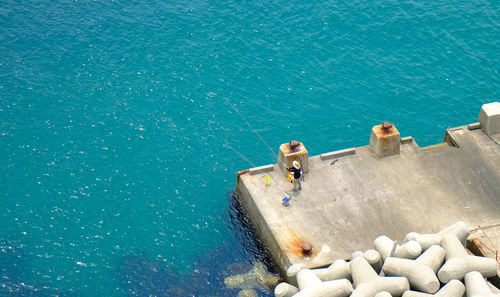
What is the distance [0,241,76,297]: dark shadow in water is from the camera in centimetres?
3500

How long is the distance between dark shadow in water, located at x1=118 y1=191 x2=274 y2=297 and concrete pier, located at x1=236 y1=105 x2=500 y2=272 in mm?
1085

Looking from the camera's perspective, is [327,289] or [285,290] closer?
[327,289]

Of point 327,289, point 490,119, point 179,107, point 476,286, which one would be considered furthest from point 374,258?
point 179,107

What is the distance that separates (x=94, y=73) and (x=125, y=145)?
792cm

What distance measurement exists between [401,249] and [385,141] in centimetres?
859

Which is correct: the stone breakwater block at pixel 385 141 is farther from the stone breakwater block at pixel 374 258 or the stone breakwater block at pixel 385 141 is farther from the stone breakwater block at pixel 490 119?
the stone breakwater block at pixel 374 258

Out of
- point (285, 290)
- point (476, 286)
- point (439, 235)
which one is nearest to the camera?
point (476, 286)

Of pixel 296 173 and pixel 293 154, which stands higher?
pixel 293 154

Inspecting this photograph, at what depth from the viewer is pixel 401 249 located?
31.0m

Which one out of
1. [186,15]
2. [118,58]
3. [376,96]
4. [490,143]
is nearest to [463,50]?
[376,96]

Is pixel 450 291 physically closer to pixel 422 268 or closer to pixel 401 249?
pixel 422 268

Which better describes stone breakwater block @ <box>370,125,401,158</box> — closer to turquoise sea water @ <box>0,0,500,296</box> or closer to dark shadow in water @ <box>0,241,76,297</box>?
turquoise sea water @ <box>0,0,500,296</box>

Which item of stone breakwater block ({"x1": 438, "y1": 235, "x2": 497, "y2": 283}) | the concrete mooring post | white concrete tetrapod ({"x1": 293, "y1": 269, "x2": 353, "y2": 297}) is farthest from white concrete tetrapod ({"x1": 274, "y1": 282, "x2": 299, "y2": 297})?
the concrete mooring post

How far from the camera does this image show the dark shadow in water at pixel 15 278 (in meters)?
35.0
